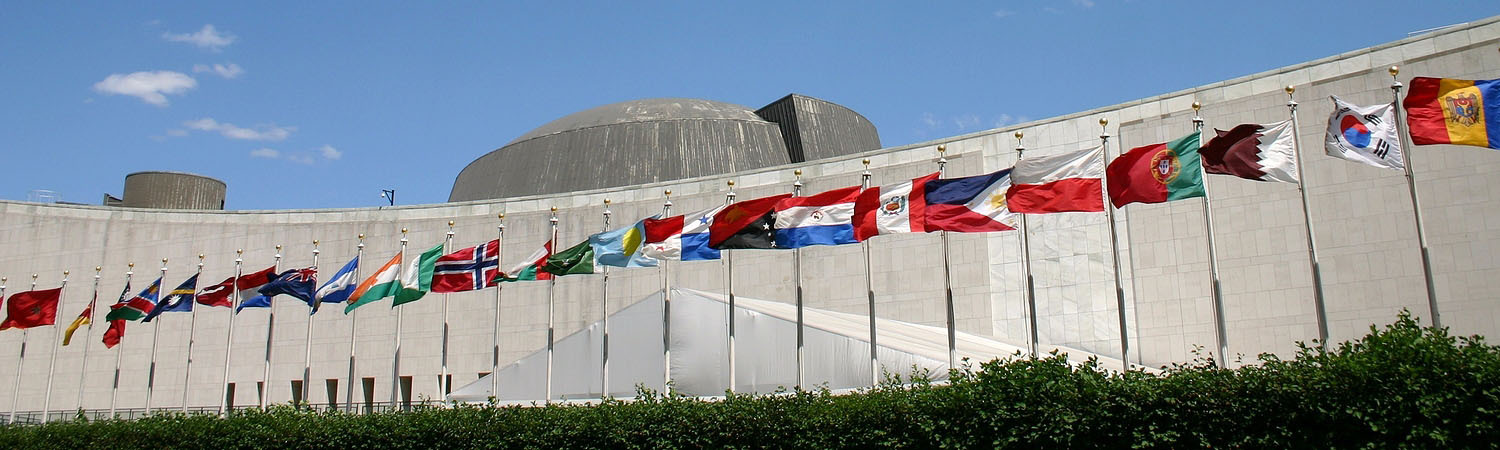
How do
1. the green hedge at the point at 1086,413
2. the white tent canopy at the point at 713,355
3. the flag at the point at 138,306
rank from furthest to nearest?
the flag at the point at 138,306 < the white tent canopy at the point at 713,355 < the green hedge at the point at 1086,413

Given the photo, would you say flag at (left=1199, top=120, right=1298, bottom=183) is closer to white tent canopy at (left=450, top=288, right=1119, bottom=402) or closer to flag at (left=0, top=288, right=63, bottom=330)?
white tent canopy at (left=450, top=288, right=1119, bottom=402)

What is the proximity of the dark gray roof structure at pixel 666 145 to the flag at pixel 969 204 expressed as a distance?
2208 cm

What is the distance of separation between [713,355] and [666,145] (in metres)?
19.0

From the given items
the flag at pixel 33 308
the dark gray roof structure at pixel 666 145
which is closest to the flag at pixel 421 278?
the flag at pixel 33 308

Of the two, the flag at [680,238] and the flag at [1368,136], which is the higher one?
the flag at [1368,136]

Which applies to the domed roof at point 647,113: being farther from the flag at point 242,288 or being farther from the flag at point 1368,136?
the flag at point 1368,136

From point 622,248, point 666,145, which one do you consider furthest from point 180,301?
point 666,145

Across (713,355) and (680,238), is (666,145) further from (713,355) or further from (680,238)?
(680,238)

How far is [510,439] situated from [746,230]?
587 centimetres

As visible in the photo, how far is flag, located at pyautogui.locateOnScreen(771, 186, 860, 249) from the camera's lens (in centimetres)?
2131

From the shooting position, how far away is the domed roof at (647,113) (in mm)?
44713

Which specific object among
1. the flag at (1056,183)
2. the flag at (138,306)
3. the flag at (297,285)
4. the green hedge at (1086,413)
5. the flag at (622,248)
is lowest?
the green hedge at (1086,413)

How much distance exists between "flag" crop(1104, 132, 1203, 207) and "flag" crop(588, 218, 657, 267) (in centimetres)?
946

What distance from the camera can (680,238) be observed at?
907 inches
